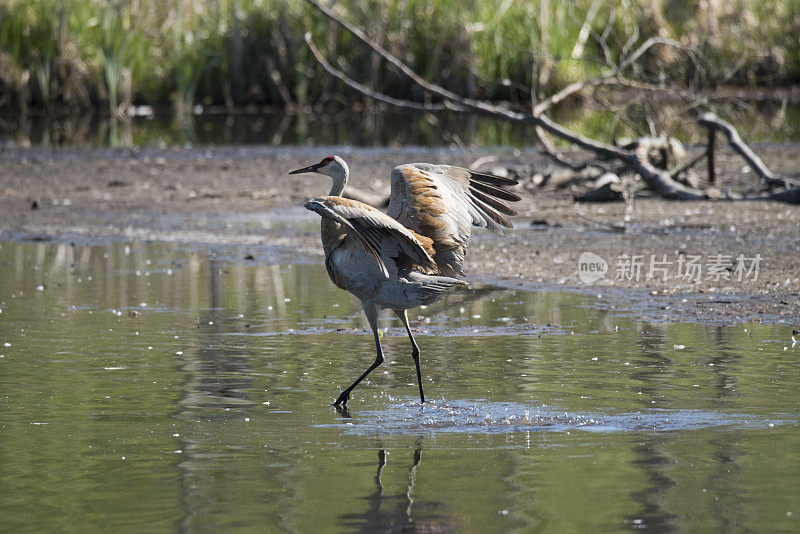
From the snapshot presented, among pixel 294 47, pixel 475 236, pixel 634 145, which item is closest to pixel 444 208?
pixel 475 236

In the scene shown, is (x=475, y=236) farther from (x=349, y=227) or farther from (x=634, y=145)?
(x=349, y=227)

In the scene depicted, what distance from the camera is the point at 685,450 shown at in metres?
5.11

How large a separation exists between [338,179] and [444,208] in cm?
59

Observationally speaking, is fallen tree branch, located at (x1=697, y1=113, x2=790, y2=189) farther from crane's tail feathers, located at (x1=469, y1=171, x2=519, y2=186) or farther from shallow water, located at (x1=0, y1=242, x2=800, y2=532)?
crane's tail feathers, located at (x1=469, y1=171, x2=519, y2=186)

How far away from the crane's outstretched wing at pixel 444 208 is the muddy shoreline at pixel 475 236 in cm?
156

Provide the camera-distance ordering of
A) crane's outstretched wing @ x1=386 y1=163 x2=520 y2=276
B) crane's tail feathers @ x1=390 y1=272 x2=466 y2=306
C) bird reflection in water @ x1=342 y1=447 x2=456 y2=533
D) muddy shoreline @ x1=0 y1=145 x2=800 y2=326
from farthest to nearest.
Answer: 1. muddy shoreline @ x1=0 y1=145 x2=800 y2=326
2. crane's outstretched wing @ x1=386 y1=163 x2=520 y2=276
3. crane's tail feathers @ x1=390 y1=272 x2=466 y2=306
4. bird reflection in water @ x1=342 y1=447 x2=456 y2=533

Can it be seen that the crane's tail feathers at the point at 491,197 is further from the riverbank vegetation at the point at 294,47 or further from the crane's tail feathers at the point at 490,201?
the riverbank vegetation at the point at 294,47

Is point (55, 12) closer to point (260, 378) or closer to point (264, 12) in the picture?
point (264, 12)

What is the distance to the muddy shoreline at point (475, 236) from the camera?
906cm

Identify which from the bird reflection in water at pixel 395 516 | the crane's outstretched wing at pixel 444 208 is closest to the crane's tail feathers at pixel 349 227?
the crane's outstretched wing at pixel 444 208

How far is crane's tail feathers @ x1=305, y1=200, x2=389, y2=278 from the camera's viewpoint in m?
5.80

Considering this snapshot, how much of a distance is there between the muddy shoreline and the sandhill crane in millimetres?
1820

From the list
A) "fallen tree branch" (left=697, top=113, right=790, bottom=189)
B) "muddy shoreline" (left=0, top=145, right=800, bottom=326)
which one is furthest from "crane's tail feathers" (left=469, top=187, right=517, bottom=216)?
"fallen tree branch" (left=697, top=113, right=790, bottom=189)

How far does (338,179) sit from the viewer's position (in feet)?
22.4
